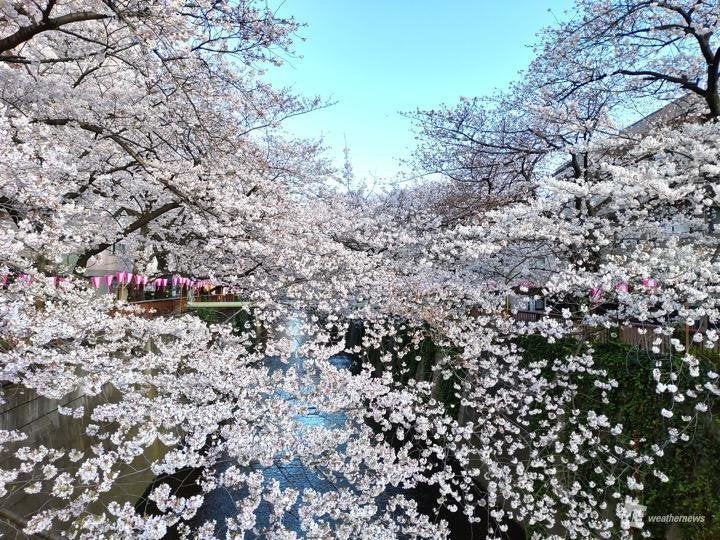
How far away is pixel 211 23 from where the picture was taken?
6.40 meters

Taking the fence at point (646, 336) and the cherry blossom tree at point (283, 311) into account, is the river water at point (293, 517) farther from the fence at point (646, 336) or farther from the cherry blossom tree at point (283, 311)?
the fence at point (646, 336)

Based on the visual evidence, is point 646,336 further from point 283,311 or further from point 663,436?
point 283,311

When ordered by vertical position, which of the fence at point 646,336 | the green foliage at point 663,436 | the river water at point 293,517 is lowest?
the river water at point 293,517

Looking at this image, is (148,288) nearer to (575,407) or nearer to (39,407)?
(39,407)

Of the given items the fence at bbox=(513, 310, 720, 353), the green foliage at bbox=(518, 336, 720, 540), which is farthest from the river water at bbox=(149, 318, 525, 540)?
the fence at bbox=(513, 310, 720, 353)

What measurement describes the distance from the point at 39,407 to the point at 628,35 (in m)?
12.0

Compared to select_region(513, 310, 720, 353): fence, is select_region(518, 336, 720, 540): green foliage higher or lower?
lower

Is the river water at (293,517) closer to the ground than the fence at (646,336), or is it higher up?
closer to the ground

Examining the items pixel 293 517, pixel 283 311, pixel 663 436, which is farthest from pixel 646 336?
pixel 283 311

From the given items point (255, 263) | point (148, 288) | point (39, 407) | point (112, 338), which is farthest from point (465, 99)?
point (148, 288)

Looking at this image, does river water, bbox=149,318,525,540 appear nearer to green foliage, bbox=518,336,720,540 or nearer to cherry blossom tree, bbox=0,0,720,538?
cherry blossom tree, bbox=0,0,720,538

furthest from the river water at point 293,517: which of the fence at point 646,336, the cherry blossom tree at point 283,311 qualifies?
the fence at point 646,336

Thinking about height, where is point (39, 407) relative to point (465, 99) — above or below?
below

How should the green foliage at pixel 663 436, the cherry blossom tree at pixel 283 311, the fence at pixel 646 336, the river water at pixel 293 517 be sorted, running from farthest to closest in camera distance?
the river water at pixel 293 517
the fence at pixel 646 336
the green foliage at pixel 663 436
the cherry blossom tree at pixel 283 311
